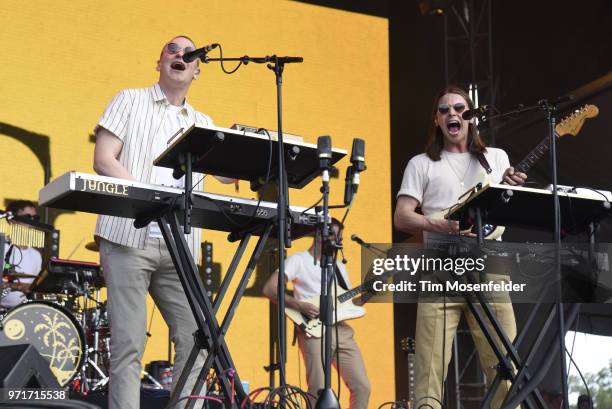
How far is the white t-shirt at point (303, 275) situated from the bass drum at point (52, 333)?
1690mm

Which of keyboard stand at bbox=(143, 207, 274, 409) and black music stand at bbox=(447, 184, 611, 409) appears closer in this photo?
keyboard stand at bbox=(143, 207, 274, 409)

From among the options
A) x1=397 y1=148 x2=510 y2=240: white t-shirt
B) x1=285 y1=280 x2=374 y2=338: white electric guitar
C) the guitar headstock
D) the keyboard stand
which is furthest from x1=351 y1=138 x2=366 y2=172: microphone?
x1=285 y1=280 x2=374 y2=338: white electric guitar

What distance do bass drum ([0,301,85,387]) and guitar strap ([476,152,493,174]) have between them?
131 inches

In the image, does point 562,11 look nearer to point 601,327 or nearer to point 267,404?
point 601,327

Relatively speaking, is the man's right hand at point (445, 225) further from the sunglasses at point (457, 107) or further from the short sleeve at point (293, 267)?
the short sleeve at point (293, 267)

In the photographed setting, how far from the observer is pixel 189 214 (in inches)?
129

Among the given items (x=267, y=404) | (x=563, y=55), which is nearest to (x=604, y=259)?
(x=267, y=404)

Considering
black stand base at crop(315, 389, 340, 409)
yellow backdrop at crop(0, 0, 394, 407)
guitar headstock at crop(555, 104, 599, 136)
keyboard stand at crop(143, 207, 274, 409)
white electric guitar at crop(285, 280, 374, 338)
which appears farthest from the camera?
yellow backdrop at crop(0, 0, 394, 407)

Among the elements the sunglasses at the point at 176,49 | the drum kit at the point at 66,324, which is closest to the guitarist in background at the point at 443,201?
the sunglasses at the point at 176,49

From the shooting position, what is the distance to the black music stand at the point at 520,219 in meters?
3.48

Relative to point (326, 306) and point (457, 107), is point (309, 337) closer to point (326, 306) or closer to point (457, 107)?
point (457, 107)

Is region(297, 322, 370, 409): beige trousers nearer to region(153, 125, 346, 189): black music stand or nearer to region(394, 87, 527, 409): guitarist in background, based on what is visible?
region(394, 87, 527, 409): guitarist in background

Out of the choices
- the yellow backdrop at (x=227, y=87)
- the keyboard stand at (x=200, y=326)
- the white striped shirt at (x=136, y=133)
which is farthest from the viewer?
the yellow backdrop at (x=227, y=87)

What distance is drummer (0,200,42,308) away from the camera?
6621 mm
